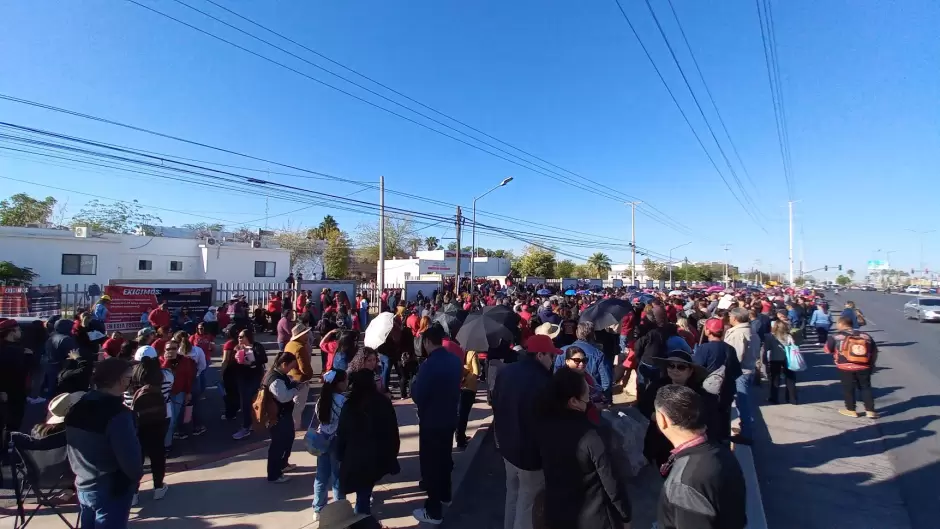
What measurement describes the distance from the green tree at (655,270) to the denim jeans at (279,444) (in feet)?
250

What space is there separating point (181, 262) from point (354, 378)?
3111 cm

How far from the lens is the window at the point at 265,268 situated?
28984 mm

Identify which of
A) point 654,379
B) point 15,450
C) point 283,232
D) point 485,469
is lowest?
point 485,469

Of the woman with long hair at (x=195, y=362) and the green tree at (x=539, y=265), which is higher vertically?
the green tree at (x=539, y=265)

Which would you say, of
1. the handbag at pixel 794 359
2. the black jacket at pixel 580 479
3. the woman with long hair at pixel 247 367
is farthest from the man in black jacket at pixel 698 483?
the handbag at pixel 794 359

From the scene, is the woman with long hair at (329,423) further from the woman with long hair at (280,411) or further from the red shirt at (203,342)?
the red shirt at (203,342)

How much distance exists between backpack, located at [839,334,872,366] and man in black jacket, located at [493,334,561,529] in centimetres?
647

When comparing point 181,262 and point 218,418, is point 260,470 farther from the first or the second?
point 181,262

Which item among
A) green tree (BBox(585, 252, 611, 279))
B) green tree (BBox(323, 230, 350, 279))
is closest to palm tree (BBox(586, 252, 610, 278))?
green tree (BBox(585, 252, 611, 279))

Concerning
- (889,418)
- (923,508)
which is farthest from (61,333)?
(889,418)

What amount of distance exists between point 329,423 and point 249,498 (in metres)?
1.49

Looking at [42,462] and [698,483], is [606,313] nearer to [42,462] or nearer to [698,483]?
[698,483]

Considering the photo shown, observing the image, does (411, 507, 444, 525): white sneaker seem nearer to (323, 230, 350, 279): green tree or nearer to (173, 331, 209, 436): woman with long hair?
(173, 331, 209, 436): woman with long hair

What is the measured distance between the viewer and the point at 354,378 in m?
3.35
